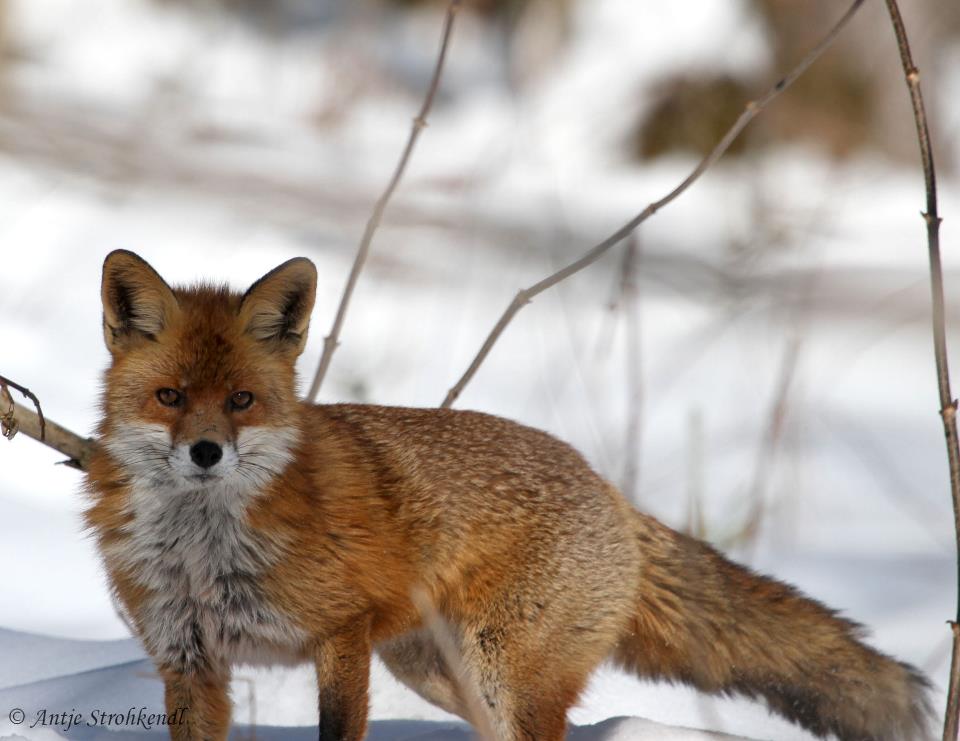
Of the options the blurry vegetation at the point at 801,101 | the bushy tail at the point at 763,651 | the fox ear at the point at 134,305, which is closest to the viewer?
the fox ear at the point at 134,305

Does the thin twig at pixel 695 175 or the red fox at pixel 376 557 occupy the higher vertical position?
the thin twig at pixel 695 175

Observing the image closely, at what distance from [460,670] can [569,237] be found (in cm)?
323

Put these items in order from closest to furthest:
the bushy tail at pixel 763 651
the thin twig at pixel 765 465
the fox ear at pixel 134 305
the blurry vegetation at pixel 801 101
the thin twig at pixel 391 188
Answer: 1. the fox ear at pixel 134 305
2. the bushy tail at pixel 763 651
3. the thin twig at pixel 391 188
4. the thin twig at pixel 765 465
5. the blurry vegetation at pixel 801 101

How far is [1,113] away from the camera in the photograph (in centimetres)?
1033

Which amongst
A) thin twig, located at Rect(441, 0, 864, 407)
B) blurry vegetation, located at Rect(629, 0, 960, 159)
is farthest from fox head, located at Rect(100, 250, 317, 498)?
blurry vegetation, located at Rect(629, 0, 960, 159)

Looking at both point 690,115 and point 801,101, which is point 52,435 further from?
point 801,101

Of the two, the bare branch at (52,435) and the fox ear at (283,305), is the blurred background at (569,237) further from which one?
the fox ear at (283,305)

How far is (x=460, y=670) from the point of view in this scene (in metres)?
3.20

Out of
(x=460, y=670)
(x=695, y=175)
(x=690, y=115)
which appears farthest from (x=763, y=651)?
(x=690, y=115)

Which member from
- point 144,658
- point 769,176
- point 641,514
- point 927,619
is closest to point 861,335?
point 769,176

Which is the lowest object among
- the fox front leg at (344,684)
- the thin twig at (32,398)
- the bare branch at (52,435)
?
the fox front leg at (344,684)

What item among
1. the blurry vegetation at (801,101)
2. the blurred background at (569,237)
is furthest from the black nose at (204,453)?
the blurry vegetation at (801,101)

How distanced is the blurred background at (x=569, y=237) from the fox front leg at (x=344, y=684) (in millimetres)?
1107

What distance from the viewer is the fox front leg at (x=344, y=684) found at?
292 centimetres
